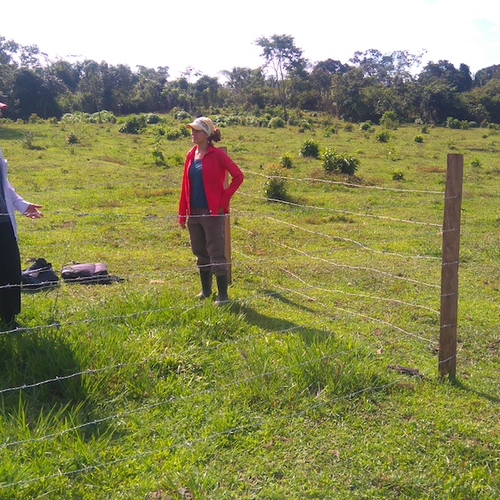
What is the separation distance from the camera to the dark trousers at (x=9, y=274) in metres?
3.73

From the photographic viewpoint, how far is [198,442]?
3.04m

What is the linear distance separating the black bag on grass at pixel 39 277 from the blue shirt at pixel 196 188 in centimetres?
168

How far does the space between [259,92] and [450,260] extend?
54.4m

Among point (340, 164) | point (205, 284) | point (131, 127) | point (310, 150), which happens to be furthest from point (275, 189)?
point (131, 127)

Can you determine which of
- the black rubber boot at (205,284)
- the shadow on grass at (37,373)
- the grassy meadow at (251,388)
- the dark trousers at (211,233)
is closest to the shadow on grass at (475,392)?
the grassy meadow at (251,388)

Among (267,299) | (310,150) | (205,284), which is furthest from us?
(310,150)

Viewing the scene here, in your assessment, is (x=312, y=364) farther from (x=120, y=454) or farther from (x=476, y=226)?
(x=476, y=226)

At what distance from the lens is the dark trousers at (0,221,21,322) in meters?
3.73

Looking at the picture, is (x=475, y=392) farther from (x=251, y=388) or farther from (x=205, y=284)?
(x=205, y=284)

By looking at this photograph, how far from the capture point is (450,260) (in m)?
3.68

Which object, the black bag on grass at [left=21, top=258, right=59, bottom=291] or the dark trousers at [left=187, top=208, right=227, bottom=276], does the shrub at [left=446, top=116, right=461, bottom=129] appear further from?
the black bag on grass at [left=21, top=258, right=59, bottom=291]

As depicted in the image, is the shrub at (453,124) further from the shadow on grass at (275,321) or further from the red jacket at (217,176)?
the red jacket at (217,176)

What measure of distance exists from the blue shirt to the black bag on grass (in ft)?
5.51

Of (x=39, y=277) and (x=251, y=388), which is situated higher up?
(x=39, y=277)
